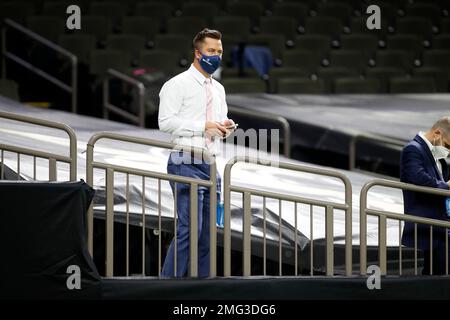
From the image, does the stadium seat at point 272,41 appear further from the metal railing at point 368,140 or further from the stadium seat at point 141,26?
the metal railing at point 368,140

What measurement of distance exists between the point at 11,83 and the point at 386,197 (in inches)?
206

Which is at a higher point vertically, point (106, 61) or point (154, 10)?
point (154, 10)

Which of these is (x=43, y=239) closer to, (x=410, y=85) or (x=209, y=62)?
(x=209, y=62)

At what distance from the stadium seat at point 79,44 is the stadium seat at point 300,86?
93.1 inches

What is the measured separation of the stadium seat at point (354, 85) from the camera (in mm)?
14562

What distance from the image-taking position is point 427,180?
776 cm

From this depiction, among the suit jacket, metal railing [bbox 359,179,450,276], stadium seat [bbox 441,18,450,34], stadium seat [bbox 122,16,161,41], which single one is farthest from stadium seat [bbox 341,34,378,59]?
metal railing [bbox 359,179,450,276]

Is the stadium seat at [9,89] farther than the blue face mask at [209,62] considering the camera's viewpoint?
Yes

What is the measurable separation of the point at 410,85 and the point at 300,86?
5.46 feet

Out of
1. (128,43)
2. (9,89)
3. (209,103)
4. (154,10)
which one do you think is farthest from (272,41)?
(209,103)

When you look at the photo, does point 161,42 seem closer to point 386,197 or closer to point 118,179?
point 386,197

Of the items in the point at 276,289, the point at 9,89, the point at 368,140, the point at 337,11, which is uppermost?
the point at 337,11

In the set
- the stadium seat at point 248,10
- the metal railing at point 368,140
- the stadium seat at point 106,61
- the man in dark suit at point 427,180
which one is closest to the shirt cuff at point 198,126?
the man in dark suit at point 427,180
